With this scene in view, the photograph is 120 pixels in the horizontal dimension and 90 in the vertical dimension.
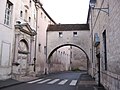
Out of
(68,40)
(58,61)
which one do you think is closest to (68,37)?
(68,40)

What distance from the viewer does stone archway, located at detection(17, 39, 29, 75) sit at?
1502 centimetres

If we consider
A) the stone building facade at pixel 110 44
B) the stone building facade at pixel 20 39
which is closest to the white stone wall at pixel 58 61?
the stone building facade at pixel 20 39

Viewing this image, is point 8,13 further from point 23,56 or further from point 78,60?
point 78,60

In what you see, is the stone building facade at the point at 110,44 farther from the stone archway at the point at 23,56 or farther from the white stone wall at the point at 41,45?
the white stone wall at the point at 41,45

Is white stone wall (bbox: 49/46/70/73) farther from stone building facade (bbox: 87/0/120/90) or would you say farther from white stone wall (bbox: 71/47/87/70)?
stone building facade (bbox: 87/0/120/90)

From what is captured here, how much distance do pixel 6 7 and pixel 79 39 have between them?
39.4 ft

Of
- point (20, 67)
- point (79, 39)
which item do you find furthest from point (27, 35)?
point (79, 39)

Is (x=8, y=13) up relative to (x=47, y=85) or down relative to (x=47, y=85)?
up

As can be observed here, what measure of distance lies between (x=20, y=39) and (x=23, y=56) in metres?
1.97

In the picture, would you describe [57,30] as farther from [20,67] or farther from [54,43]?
[20,67]

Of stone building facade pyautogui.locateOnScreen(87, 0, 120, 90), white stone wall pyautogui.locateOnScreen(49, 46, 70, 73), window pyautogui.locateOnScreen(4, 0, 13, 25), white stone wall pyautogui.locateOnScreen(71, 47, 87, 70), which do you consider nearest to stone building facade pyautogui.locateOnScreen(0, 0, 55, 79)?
window pyautogui.locateOnScreen(4, 0, 13, 25)

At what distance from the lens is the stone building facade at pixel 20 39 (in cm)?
1219

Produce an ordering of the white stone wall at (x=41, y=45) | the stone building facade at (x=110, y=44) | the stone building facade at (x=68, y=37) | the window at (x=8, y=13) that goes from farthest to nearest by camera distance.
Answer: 1. the stone building facade at (x=68, y=37)
2. the white stone wall at (x=41, y=45)
3. the window at (x=8, y=13)
4. the stone building facade at (x=110, y=44)

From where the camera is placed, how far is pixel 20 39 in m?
14.7
